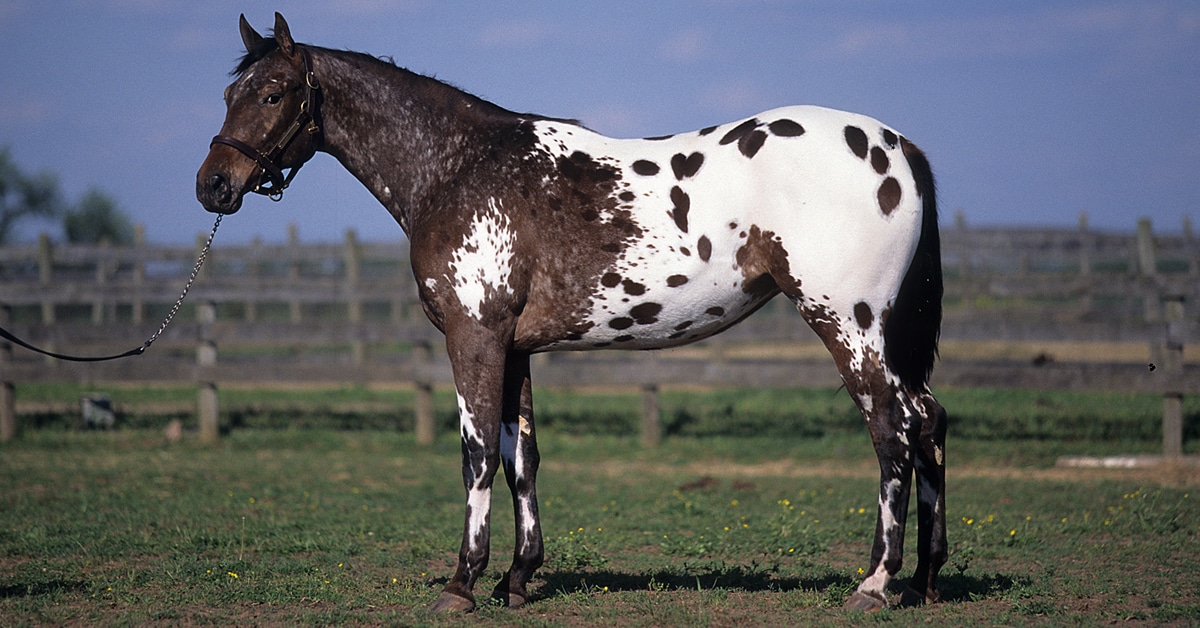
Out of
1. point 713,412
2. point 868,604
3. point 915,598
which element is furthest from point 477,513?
point 713,412

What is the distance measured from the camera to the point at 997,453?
9.72 metres

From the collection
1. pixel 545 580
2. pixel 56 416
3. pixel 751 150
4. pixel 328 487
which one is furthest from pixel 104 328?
pixel 751 150

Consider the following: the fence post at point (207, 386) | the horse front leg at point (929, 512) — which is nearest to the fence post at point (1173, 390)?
the horse front leg at point (929, 512)

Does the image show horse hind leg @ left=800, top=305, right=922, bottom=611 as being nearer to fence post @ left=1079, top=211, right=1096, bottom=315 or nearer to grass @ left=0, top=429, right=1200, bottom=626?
grass @ left=0, top=429, right=1200, bottom=626

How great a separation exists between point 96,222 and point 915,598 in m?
34.7

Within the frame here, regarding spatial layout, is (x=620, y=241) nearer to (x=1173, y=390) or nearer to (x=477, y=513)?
(x=477, y=513)

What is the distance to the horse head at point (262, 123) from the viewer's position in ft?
15.5

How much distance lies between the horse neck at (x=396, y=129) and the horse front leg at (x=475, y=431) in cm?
74

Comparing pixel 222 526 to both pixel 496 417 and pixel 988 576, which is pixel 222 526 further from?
pixel 988 576

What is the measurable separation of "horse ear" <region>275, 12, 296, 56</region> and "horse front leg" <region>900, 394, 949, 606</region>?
3.37m

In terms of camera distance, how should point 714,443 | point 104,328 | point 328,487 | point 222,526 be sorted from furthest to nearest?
point 104,328 < point 714,443 < point 328,487 < point 222,526

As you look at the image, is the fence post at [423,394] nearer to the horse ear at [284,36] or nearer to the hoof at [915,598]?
the horse ear at [284,36]

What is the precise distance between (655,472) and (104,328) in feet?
22.5

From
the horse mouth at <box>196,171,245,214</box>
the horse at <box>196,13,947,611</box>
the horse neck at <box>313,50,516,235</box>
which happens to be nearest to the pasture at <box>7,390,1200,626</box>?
the horse at <box>196,13,947,611</box>
